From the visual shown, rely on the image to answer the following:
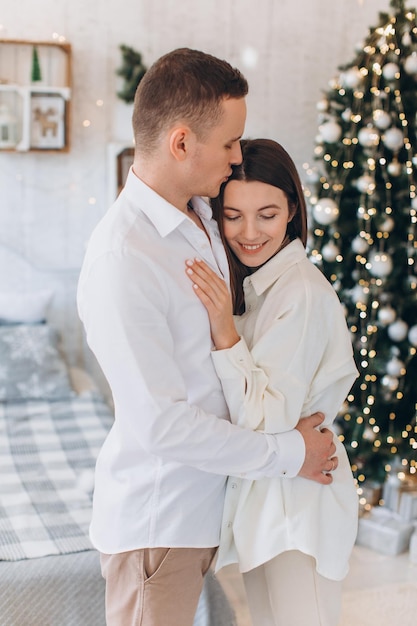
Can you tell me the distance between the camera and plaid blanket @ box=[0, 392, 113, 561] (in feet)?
7.09

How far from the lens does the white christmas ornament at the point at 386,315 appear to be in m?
2.95

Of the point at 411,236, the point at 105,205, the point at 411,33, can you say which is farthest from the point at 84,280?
the point at 105,205

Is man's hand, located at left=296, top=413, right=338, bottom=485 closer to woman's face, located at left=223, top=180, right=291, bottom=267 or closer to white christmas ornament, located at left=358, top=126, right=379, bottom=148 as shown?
woman's face, located at left=223, top=180, right=291, bottom=267

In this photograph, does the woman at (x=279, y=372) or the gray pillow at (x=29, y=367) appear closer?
the woman at (x=279, y=372)

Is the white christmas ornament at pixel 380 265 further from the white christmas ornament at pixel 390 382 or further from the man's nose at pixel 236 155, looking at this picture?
the man's nose at pixel 236 155

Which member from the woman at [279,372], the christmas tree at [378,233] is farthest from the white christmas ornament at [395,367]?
the woman at [279,372]

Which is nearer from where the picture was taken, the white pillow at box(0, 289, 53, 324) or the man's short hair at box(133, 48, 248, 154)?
the man's short hair at box(133, 48, 248, 154)

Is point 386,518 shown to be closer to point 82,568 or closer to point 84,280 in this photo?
point 82,568

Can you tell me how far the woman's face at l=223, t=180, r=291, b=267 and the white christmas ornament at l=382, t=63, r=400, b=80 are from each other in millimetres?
1545

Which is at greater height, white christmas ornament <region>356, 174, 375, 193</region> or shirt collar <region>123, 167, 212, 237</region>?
shirt collar <region>123, 167, 212, 237</region>

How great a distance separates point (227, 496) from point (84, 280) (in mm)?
557

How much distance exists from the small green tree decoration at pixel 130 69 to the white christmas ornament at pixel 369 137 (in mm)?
1215

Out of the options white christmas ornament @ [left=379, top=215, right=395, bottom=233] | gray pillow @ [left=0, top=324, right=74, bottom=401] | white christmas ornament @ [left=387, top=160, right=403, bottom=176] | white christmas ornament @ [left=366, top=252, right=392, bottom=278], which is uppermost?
white christmas ornament @ [left=387, top=160, right=403, bottom=176]

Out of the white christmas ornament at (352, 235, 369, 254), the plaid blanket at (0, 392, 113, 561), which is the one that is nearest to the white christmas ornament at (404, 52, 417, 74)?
the white christmas ornament at (352, 235, 369, 254)
